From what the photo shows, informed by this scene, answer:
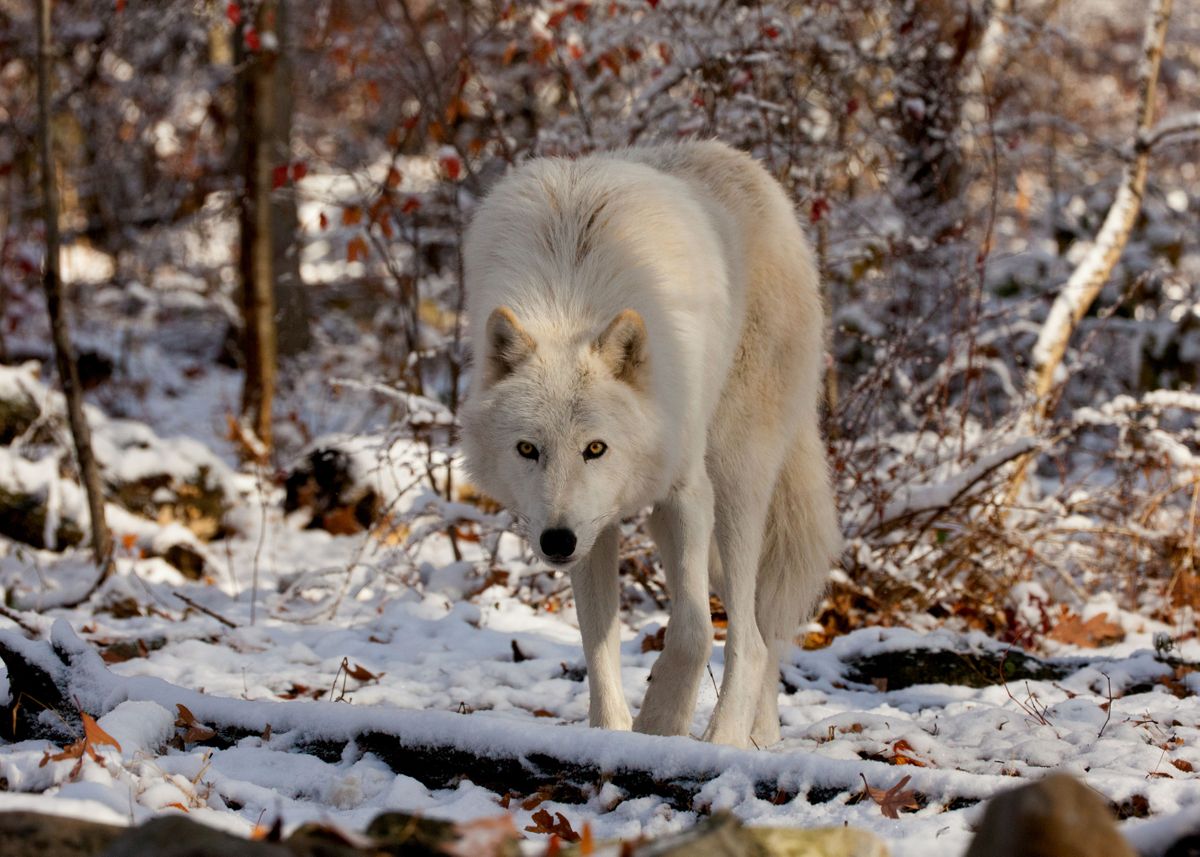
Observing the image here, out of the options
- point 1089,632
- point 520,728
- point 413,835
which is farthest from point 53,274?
point 1089,632

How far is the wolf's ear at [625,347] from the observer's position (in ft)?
11.1

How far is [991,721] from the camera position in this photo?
147 inches

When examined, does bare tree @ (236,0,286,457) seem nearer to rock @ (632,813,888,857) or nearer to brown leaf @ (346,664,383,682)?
brown leaf @ (346,664,383,682)

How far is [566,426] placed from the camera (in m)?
3.38

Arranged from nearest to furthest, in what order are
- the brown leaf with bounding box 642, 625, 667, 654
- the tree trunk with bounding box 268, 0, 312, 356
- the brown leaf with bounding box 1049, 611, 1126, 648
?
the brown leaf with bounding box 642, 625, 667, 654
the brown leaf with bounding box 1049, 611, 1126, 648
the tree trunk with bounding box 268, 0, 312, 356

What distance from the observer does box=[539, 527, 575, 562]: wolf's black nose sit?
3236mm

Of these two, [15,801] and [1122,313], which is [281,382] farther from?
[15,801]

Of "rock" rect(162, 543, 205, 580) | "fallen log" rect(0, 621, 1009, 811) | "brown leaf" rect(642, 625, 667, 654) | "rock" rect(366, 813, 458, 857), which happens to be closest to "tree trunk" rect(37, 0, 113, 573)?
"rock" rect(162, 543, 205, 580)

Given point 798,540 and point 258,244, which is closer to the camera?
point 798,540

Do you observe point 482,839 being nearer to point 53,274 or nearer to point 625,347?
point 625,347

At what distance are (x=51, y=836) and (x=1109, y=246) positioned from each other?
6566mm

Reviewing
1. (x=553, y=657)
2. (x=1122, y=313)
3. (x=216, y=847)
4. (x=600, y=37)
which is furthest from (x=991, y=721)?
(x=1122, y=313)

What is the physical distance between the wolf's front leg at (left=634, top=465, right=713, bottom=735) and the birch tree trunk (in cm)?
337

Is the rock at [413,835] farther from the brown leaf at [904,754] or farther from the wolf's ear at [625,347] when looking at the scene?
the brown leaf at [904,754]
